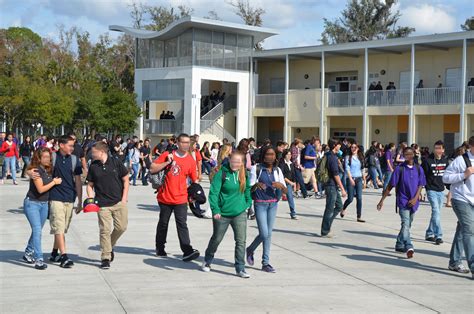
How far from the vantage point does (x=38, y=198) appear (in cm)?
893

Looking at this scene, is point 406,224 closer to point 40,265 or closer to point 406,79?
point 40,265

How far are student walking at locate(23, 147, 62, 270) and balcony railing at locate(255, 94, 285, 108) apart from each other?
114 ft

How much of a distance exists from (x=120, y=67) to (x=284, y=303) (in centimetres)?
5950

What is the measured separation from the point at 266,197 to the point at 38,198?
2927 millimetres

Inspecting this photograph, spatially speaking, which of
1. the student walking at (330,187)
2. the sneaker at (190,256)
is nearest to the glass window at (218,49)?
the student walking at (330,187)

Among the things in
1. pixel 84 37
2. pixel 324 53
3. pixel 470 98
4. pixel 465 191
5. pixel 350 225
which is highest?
pixel 84 37

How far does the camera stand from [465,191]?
8.98 m

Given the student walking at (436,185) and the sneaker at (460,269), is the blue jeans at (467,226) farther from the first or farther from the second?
the student walking at (436,185)

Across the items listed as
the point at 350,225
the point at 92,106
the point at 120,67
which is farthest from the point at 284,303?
the point at 120,67

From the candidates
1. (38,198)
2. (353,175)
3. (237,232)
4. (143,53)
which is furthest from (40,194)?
(143,53)

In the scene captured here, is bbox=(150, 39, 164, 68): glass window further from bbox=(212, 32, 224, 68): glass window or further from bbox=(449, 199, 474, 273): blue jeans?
bbox=(449, 199, 474, 273): blue jeans

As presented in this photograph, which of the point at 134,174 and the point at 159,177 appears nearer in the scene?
the point at 159,177

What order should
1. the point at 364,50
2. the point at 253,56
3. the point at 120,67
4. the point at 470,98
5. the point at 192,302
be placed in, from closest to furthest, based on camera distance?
the point at 192,302
the point at 470,98
the point at 364,50
the point at 253,56
the point at 120,67

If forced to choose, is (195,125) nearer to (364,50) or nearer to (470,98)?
(364,50)
